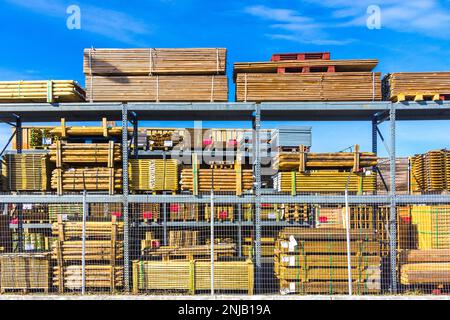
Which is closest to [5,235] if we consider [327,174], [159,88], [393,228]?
[159,88]

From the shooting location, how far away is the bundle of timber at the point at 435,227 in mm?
11305

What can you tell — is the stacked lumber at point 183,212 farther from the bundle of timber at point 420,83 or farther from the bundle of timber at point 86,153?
the bundle of timber at point 420,83

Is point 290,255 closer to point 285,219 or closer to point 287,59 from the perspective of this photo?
point 285,219

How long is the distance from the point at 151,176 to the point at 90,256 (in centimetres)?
255

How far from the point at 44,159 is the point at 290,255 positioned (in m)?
6.93

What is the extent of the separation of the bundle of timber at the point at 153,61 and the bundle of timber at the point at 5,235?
4915 mm

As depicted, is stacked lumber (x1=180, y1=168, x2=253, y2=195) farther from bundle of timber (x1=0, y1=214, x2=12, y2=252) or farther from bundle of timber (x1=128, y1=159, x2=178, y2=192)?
bundle of timber (x1=0, y1=214, x2=12, y2=252)

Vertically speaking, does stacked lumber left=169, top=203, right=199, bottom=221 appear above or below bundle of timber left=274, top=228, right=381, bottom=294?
above

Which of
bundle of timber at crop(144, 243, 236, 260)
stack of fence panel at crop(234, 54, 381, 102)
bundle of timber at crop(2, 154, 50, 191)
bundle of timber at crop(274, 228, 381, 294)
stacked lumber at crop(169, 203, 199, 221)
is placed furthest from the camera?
stacked lumber at crop(169, 203, 199, 221)

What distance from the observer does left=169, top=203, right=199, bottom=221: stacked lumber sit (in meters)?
14.4

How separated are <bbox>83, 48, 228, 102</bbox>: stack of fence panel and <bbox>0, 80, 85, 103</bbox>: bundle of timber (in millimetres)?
579

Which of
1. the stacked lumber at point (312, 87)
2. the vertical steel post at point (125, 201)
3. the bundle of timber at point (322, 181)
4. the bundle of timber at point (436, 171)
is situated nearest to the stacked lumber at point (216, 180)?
the bundle of timber at point (322, 181)

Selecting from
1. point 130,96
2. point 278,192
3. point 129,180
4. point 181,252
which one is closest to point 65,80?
point 130,96

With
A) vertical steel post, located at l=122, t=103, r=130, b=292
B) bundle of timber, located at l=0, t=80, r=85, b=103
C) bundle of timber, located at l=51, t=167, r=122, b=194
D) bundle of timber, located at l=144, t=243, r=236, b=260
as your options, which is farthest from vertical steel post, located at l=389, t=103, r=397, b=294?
bundle of timber, located at l=0, t=80, r=85, b=103
